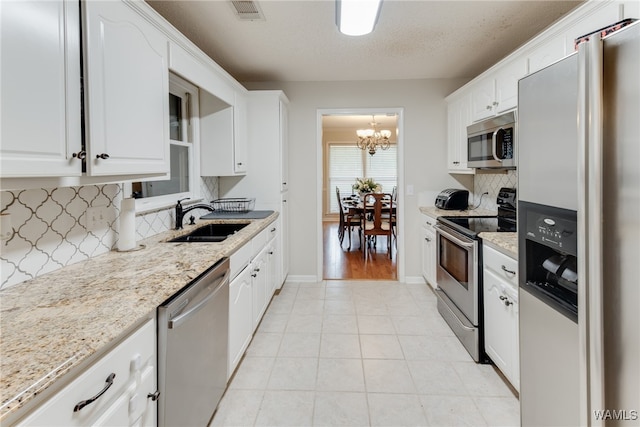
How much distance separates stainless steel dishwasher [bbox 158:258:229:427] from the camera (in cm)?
125

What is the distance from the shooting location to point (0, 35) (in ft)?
3.14

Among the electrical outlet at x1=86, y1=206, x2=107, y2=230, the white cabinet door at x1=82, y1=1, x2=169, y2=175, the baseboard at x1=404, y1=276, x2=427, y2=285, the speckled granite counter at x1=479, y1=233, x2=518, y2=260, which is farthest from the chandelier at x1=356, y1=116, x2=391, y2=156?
the electrical outlet at x1=86, y1=206, x2=107, y2=230

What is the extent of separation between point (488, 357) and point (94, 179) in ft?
8.30

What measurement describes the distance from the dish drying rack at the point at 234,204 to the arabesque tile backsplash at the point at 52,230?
1.49m

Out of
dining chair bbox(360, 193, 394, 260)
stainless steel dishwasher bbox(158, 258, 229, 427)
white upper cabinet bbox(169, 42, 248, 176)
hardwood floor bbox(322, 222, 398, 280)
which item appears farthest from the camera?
dining chair bbox(360, 193, 394, 260)

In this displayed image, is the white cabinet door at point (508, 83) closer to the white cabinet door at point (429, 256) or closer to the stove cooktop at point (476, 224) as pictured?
the stove cooktop at point (476, 224)

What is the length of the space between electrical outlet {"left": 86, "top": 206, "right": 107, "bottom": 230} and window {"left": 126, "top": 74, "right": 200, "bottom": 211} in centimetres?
50

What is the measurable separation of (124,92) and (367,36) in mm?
1973

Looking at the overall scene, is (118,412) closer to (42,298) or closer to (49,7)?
(42,298)

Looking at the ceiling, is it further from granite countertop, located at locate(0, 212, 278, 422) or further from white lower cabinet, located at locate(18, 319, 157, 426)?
white lower cabinet, located at locate(18, 319, 157, 426)

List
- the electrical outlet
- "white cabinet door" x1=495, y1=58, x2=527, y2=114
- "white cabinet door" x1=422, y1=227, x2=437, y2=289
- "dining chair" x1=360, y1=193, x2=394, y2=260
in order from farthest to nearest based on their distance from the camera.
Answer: "dining chair" x1=360, y1=193, x2=394, y2=260 → "white cabinet door" x1=422, y1=227, x2=437, y2=289 → "white cabinet door" x1=495, y1=58, x2=527, y2=114 → the electrical outlet

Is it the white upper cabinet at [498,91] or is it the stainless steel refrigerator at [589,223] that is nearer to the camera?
the stainless steel refrigerator at [589,223]

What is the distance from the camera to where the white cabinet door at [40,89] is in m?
0.98

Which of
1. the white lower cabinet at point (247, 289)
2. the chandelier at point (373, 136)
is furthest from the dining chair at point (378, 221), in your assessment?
the white lower cabinet at point (247, 289)
